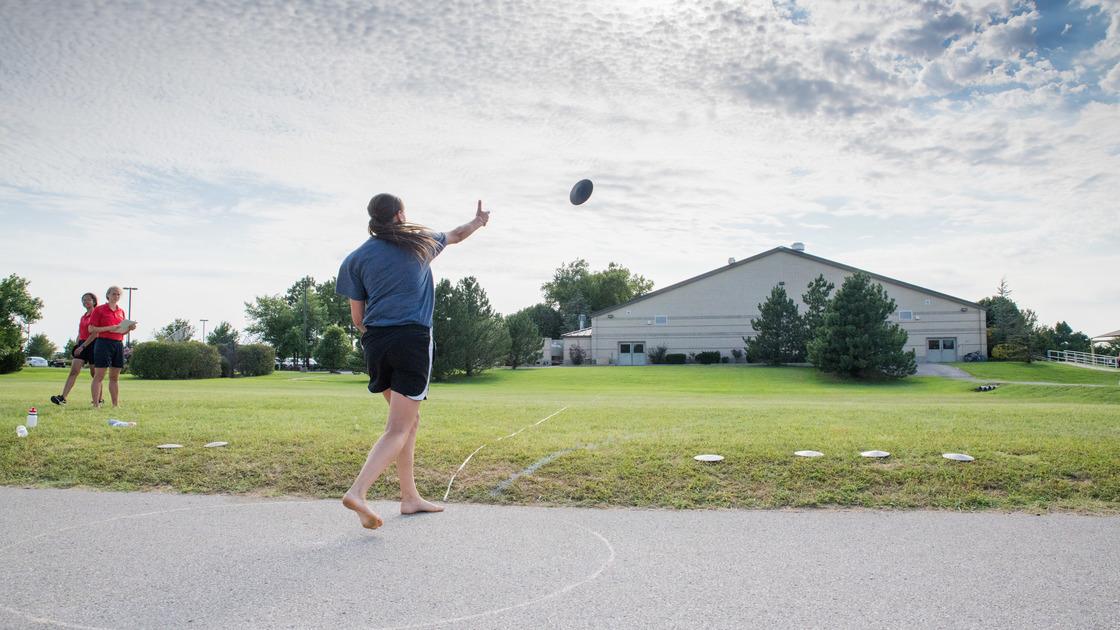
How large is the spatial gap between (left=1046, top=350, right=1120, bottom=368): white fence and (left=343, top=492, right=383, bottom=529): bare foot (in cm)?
5345

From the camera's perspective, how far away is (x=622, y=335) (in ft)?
192

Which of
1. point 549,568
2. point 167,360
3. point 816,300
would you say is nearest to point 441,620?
point 549,568

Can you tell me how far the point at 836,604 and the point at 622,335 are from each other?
55347mm

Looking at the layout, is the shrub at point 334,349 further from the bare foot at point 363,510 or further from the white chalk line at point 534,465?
the bare foot at point 363,510

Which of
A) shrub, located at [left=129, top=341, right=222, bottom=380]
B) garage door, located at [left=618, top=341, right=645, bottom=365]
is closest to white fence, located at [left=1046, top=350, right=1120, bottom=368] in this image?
garage door, located at [left=618, top=341, right=645, bottom=365]

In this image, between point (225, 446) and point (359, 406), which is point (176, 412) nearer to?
point (359, 406)

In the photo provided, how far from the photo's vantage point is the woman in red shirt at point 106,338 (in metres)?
10.4

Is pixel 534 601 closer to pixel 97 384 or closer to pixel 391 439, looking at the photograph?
pixel 391 439

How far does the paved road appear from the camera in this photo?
3072mm

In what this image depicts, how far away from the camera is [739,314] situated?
56094 mm

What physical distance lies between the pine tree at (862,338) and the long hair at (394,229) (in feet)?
114

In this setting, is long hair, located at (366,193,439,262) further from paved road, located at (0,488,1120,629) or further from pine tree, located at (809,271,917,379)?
pine tree, located at (809,271,917,379)

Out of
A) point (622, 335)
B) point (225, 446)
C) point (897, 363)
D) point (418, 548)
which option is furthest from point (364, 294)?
point (622, 335)

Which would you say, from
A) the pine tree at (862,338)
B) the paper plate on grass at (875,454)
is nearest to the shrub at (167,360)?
the pine tree at (862,338)
